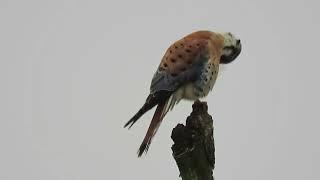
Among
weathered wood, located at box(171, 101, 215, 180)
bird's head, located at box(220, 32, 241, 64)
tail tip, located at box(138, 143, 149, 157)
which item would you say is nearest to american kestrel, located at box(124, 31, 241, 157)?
bird's head, located at box(220, 32, 241, 64)

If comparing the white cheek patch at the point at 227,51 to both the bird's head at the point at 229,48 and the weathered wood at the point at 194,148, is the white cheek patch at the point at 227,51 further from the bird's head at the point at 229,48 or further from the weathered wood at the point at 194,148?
the weathered wood at the point at 194,148

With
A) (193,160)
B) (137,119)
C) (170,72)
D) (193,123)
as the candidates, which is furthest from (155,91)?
(193,160)

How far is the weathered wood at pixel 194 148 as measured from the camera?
439 cm

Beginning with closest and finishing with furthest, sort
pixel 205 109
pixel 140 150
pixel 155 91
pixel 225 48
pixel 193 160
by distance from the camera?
pixel 193 160 → pixel 205 109 → pixel 140 150 → pixel 155 91 → pixel 225 48

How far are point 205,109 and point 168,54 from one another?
9.31ft

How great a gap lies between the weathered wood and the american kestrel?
6.57 ft

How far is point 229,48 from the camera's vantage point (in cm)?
953

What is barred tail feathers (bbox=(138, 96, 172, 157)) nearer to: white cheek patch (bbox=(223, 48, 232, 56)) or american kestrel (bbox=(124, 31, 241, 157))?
american kestrel (bbox=(124, 31, 241, 157))

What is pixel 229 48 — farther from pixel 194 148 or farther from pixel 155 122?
pixel 194 148

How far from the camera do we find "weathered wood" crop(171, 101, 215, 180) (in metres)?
4.39

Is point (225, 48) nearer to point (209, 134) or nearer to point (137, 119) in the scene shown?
point (137, 119)

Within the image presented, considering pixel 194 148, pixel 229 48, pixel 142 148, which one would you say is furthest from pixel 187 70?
pixel 194 148

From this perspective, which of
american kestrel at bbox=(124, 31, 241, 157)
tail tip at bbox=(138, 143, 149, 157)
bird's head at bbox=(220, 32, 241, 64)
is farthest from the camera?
bird's head at bbox=(220, 32, 241, 64)

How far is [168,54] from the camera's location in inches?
327
